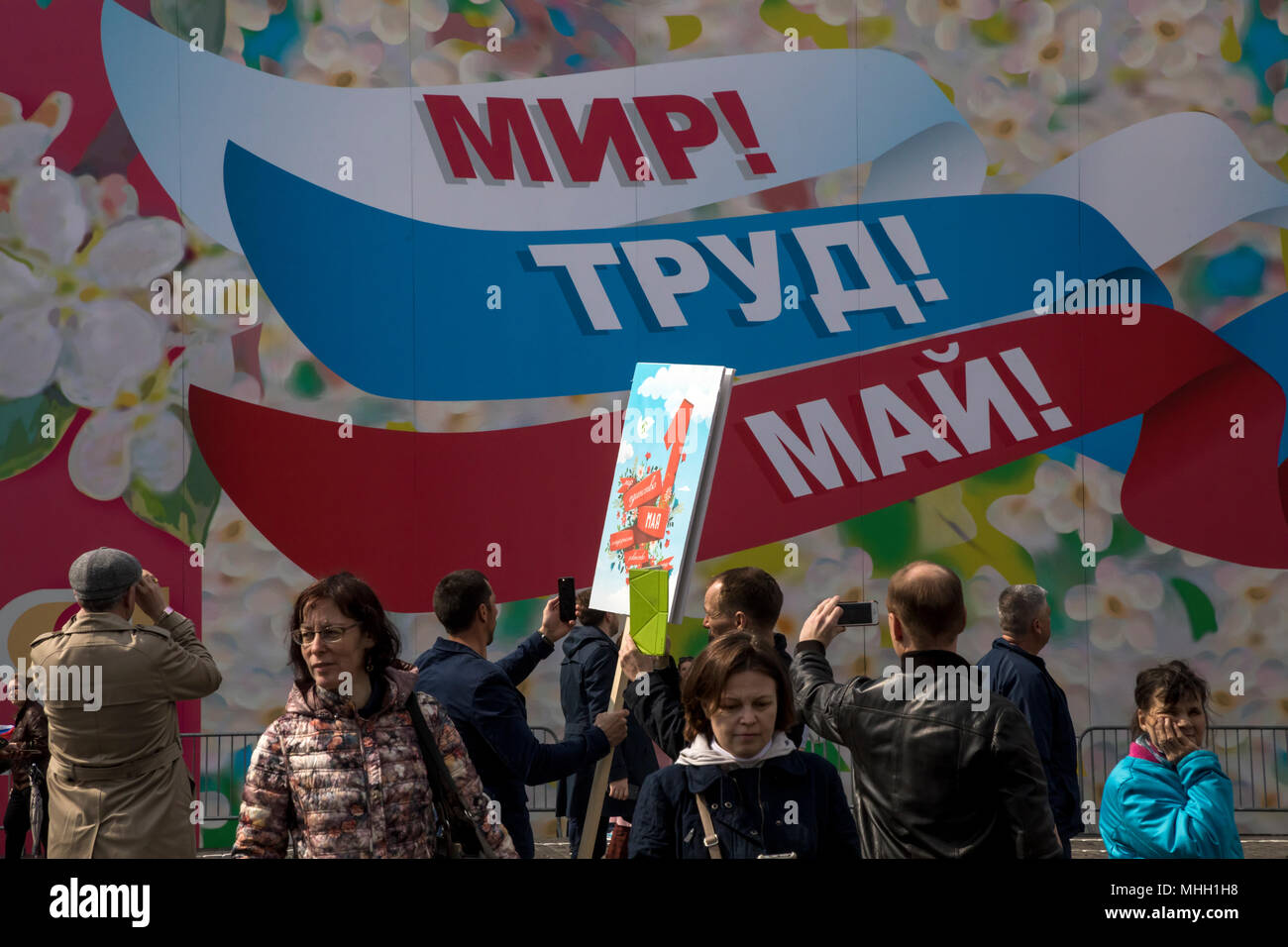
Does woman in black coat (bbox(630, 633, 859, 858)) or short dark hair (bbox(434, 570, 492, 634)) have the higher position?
short dark hair (bbox(434, 570, 492, 634))

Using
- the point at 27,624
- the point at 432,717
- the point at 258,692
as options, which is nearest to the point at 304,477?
the point at 258,692

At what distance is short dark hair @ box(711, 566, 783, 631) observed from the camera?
457 cm

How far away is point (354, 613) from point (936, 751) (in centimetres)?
157

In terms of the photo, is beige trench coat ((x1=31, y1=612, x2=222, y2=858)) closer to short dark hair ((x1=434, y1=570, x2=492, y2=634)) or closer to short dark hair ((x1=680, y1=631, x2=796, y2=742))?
short dark hair ((x1=434, y1=570, x2=492, y2=634))

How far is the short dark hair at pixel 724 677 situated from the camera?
3.37m

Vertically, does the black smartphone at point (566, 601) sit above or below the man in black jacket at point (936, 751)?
above

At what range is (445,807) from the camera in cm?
358

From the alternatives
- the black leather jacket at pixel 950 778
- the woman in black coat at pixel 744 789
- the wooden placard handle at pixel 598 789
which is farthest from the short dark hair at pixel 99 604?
the black leather jacket at pixel 950 778

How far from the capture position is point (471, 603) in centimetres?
495

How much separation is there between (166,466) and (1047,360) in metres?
6.07

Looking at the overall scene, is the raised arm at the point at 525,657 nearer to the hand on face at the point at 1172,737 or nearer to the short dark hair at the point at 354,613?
the short dark hair at the point at 354,613

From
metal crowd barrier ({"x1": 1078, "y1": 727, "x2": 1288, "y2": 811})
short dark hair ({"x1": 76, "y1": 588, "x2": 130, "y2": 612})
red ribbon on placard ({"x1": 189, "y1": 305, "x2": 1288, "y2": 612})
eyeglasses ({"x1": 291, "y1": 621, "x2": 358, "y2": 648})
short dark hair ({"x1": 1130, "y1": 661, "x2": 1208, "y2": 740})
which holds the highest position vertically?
red ribbon on placard ({"x1": 189, "y1": 305, "x2": 1288, "y2": 612})

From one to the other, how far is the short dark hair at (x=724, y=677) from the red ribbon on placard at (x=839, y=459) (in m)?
5.79

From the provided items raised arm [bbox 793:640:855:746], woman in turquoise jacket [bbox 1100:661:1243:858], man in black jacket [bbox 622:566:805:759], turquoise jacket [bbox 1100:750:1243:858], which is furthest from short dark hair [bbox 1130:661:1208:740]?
man in black jacket [bbox 622:566:805:759]
